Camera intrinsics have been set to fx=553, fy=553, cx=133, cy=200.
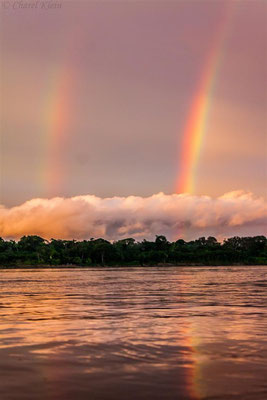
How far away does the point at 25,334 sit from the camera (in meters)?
23.6

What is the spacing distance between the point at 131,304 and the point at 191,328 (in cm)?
1489

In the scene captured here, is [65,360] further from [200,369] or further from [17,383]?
[200,369]

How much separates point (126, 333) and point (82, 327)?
10.4ft

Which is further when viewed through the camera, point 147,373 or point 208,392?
point 147,373

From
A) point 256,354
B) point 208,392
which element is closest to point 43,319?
point 256,354

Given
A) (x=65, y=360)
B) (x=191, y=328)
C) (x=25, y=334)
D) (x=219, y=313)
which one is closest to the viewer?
(x=65, y=360)

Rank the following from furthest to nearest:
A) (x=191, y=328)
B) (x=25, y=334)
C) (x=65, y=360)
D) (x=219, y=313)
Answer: (x=219, y=313) → (x=191, y=328) → (x=25, y=334) → (x=65, y=360)

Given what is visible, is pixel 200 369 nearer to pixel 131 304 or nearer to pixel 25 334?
pixel 25 334

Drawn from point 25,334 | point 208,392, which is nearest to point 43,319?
point 25,334

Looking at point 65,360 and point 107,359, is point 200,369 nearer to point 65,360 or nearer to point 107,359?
point 107,359

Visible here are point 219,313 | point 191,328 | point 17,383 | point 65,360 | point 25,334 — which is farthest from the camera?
point 219,313

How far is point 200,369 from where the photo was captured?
16.1 metres

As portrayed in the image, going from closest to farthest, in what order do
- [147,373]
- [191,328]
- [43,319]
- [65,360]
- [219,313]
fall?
[147,373] < [65,360] < [191,328] < [43,319] < [219,313]

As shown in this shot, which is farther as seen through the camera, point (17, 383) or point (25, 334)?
point (25, 334)
